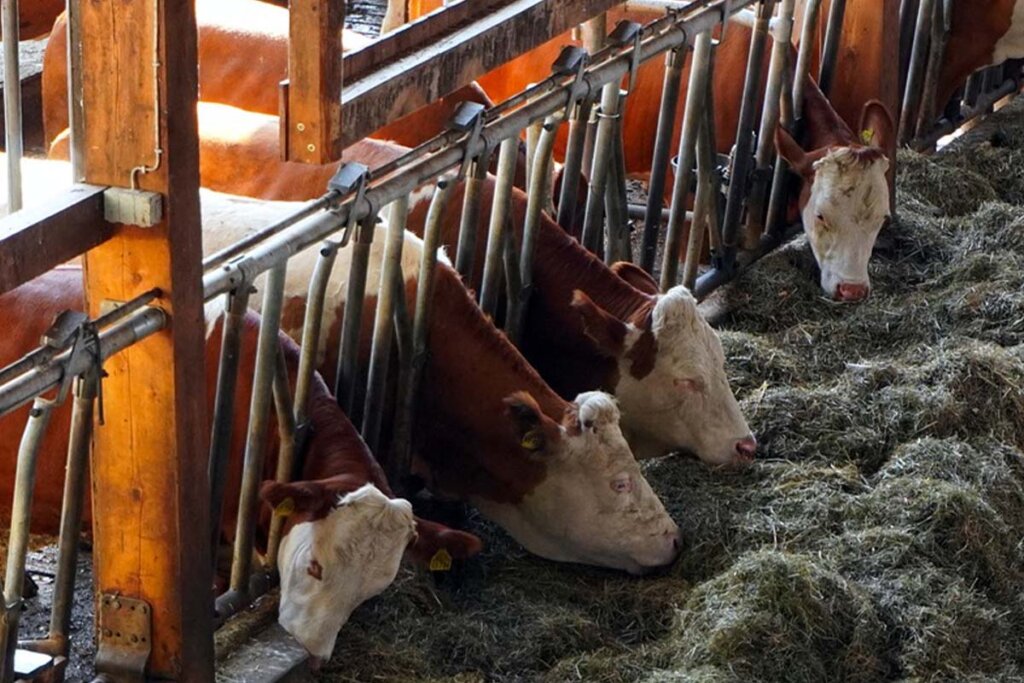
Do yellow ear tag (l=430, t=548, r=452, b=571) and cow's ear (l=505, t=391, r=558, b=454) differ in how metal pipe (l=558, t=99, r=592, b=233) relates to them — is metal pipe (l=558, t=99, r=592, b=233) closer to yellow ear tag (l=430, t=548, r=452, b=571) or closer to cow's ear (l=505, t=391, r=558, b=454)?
cow's ear (l=505, t=391, r=558, b=454)

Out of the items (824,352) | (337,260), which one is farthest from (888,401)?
(337,260)

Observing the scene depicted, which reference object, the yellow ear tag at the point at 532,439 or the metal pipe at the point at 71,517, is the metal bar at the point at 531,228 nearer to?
the yellow ear tag at the point at 532,439

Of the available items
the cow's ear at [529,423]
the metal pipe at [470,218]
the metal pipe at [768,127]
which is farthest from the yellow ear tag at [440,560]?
the metal pipe at [768,127]

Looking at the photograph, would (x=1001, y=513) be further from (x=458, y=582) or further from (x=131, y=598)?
(x=131, y=598)

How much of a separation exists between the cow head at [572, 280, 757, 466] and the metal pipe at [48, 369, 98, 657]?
2.36m

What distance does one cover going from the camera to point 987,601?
5289 mm

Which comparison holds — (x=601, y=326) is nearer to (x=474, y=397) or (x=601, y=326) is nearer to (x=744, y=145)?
(x=474, y=397)

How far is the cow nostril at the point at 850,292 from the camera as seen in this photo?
761cm

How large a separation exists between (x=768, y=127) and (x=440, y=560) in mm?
3691

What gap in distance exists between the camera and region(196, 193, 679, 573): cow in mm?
5383

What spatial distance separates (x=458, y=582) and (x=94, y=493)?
1.44 meters

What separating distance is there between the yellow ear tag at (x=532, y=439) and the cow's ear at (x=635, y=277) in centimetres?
126

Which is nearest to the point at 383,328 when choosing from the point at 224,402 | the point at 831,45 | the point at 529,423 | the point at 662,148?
the point at 529,423

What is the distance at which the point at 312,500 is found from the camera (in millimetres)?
4465
